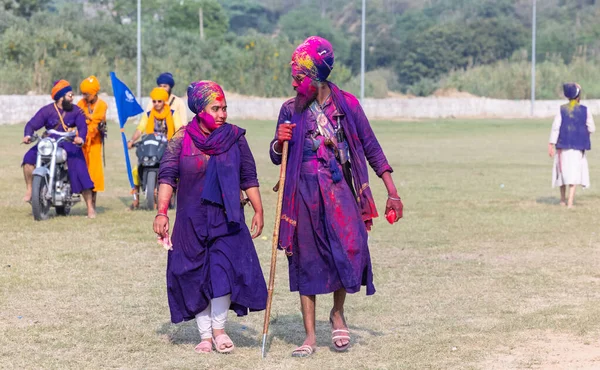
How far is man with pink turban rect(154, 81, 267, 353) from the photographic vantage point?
639 centimetres

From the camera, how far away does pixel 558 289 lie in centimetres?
870

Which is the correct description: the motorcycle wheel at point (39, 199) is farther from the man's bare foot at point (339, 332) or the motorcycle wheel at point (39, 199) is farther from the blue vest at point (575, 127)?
the blue vest at point (575, 127)

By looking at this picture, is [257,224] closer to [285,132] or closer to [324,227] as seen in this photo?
[324,227]

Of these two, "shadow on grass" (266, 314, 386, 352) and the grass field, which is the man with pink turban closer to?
the grass field

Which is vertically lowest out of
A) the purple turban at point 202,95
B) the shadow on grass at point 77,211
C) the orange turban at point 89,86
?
the shadow on grass at point 77,211

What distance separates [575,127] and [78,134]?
645 centimetres

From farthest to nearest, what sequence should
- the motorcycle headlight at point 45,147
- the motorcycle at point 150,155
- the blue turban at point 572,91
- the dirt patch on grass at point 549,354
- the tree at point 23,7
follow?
the tree at point 23,7
the blue turban at point 572,91
the motorcycle at point 150,155
the motorcycle headlight at point 45,147
the dirt patch on grass at point 549,354

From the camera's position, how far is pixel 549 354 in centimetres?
653

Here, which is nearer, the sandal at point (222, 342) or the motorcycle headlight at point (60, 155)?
the sandal at point (222, 342)

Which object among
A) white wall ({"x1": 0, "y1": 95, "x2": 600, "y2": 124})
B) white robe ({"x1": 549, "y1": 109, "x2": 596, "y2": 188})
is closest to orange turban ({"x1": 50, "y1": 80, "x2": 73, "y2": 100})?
white robe ({"x1": 549, "y1": 109, "x2": 596, "y2": 188})

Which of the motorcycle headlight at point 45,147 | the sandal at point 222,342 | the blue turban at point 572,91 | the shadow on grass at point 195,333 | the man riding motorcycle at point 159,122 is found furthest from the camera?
the blue turban at point 572,91

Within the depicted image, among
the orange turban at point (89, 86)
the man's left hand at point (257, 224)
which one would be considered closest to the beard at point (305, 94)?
the man's left hand at point (257, 224)

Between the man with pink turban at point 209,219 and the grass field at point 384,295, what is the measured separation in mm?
357

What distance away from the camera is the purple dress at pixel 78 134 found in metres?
12.6
